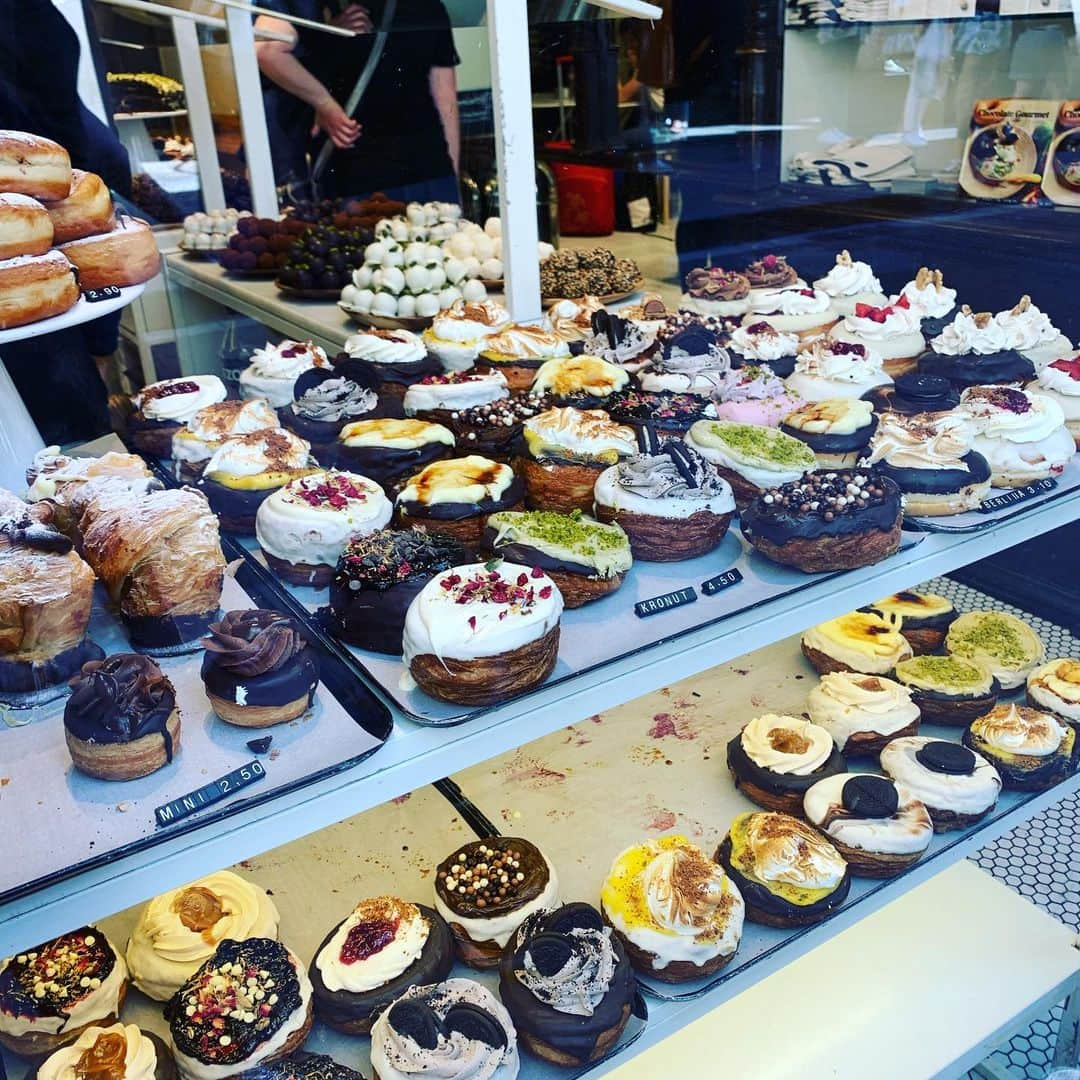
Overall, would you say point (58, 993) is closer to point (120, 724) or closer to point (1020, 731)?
point (120, 724)

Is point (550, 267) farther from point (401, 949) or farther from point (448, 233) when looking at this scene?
point (401, 949)

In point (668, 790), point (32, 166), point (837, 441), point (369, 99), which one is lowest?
point (668, 790)

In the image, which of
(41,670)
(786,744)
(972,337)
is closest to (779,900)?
(786,744)

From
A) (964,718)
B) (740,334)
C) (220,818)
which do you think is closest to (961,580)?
(964,718)

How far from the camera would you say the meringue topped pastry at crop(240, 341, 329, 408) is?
261cm

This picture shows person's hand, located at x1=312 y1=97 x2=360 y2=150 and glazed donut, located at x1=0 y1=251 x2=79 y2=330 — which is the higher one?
person's hand, located at x1=312 y1=97 x2=360 y2=150

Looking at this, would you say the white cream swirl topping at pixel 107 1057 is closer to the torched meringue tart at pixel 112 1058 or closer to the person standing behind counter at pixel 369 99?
the torched meringue tart at pixel 112 1058

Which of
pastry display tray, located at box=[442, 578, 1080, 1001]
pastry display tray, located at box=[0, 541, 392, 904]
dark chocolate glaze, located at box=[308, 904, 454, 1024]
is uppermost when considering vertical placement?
pastry display tray, located at box=[0, 541, 392, 904]

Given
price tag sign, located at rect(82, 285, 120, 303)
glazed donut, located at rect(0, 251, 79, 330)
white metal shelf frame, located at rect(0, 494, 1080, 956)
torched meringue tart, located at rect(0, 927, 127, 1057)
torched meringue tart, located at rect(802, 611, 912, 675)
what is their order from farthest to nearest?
1. torched meringue tart, located at rect(802, 611, 912, 675)
2. price tag sign, located at rect(82, 285, 120, 303)
3. torched meringue tart, located at rect(0, 927, 127, 1057)
4. glazed donut, located at rect(0, 251, 79, 330)
5. white metal shelf frame, located at rect(0, 494, 1080, 956)

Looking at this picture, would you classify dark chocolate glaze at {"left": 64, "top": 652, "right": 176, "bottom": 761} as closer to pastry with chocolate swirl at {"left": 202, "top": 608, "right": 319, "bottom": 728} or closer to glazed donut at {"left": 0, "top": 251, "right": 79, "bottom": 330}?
pastry with chocolate swirl at {"left": 202, "top": 608, "right": 319, "bottom": 728}

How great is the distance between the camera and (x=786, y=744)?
2393 millimetres

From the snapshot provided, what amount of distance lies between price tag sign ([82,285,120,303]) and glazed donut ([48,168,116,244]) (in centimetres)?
10

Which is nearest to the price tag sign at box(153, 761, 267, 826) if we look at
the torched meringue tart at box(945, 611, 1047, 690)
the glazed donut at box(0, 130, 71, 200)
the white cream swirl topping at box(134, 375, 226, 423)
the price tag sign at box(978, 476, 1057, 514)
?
the glazed donut at box(0, 130, 71, 200)

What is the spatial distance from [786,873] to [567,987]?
1.77 feet
